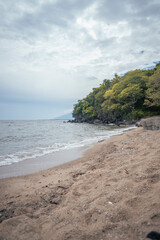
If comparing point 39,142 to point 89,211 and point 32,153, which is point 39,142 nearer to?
point 32,153

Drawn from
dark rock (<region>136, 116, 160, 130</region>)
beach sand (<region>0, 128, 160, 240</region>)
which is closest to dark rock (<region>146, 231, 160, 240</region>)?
beach sand (<region>0, 128, 160, 240</region>)

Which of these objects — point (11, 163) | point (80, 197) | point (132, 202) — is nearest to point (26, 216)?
point (80, 197)

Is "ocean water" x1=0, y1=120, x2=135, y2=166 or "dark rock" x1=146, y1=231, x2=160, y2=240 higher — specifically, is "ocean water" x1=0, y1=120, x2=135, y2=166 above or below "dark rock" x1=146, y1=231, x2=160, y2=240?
below

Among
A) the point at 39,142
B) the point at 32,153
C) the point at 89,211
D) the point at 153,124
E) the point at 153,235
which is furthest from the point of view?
the point at 39,142

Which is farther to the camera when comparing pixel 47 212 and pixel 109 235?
pixel 47 212

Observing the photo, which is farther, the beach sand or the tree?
the tree

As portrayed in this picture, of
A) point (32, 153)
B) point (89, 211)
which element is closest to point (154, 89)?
point (32, 153)

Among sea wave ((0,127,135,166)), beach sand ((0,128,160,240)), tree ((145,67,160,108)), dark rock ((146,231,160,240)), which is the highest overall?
tree ((145,67,160,108))

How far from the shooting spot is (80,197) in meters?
2.99

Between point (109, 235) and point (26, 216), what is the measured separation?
1791 mm

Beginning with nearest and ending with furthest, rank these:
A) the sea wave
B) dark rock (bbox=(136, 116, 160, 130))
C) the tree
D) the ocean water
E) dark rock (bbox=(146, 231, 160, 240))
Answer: dark rock (bbox=(146, 231, 160, 240)) → the sea wave → the ocean water → dark rock (bbox=(136, 116, 160, 130)) → the tree

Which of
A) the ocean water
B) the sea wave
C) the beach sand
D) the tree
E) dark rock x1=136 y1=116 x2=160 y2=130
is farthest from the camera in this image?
the tree

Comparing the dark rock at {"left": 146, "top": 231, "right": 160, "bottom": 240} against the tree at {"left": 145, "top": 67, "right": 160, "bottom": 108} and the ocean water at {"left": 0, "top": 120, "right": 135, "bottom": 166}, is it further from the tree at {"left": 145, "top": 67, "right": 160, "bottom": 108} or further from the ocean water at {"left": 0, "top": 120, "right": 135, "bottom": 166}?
the tree at {"left": 145, "top": 67, "right": 160, "bottom": 108}

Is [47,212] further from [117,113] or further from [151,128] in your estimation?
[117,113]
